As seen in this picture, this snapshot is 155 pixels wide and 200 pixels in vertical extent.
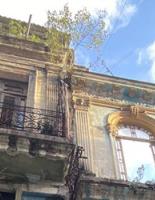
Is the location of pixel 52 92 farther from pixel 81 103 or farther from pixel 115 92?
pixel 115 92

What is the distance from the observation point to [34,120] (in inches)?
364

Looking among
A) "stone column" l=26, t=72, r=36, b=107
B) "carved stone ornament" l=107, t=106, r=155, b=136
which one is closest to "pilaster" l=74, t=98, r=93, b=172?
"carved stone ornament" l=107, t=106, r=155, b=136

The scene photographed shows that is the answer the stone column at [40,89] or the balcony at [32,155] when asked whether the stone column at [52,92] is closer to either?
the stone column at [40,89]

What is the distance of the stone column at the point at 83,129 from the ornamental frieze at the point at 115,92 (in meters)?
0.56

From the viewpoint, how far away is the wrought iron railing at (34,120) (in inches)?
343

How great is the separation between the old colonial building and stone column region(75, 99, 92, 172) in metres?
0.02

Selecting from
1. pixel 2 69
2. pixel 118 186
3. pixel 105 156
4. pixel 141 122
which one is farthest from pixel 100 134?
pixel 2 69

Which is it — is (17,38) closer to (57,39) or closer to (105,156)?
(57,39)

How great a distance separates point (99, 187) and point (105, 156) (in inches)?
61.9

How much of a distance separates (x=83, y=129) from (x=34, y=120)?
5.89 ft

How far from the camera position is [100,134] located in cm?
1086

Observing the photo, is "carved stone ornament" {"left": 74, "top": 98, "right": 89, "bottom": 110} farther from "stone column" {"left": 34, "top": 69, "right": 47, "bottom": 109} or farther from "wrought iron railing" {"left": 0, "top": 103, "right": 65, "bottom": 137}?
"wrought iron railing" {"left": 0, "top": 103, "right": 65, "bottom": 137}

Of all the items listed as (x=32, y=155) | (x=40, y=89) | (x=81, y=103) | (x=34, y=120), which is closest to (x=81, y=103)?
(x=81, y=103)

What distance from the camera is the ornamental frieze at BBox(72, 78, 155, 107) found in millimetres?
12078
